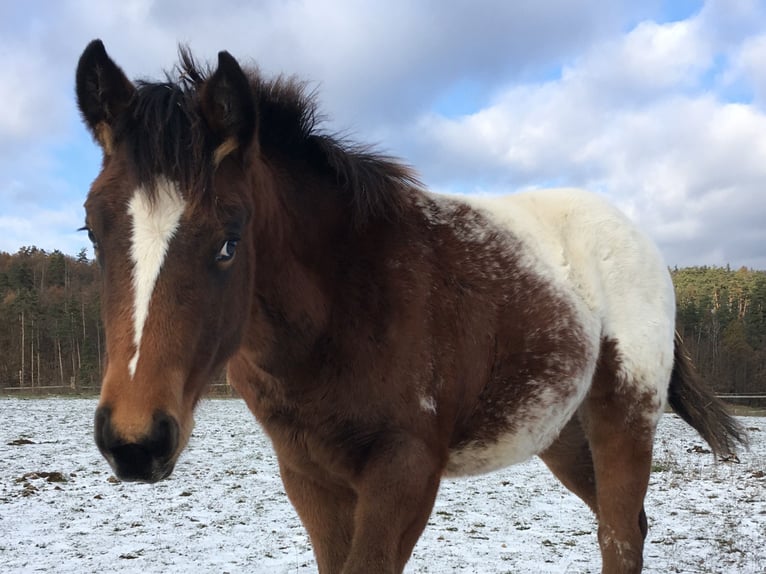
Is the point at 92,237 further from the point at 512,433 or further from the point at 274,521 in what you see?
the point at 274,521

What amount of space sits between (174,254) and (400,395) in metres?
1.21

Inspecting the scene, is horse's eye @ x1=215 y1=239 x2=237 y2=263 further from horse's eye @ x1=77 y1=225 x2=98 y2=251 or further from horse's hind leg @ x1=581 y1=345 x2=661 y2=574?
horse's hind leg @ x1=581 y1=345 x2=661 y2=574

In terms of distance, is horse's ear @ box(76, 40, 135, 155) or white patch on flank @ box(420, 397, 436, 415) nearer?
horse's ear @ box(76, 40, 135, 155)

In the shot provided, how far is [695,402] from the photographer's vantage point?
14.1ft

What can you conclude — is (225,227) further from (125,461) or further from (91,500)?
(91,500)

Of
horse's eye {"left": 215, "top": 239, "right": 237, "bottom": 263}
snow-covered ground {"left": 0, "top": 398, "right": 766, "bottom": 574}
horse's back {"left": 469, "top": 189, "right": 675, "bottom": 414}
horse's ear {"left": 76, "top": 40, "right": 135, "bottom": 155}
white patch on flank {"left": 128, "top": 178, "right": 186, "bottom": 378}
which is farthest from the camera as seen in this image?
snow-covered ground {"left": 0, "top": 398, "right": 766, "bottom": 574}

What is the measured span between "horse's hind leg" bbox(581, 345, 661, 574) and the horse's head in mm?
2495

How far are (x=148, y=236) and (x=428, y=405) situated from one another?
A: 4.76 ft

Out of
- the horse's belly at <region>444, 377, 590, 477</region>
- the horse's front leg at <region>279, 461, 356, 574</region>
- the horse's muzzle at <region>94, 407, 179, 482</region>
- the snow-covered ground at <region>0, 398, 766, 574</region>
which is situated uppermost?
the horse's muzzle at <region>94, 407, 179, 482</region>

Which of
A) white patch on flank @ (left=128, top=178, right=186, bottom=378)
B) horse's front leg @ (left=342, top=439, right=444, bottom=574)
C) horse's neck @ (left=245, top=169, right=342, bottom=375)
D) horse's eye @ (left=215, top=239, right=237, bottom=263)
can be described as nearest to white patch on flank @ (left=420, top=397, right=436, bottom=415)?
horse's front leg @ (left=342, top=439, right=444, bottom=574)

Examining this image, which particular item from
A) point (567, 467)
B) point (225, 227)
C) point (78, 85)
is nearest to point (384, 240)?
point (225, 227)

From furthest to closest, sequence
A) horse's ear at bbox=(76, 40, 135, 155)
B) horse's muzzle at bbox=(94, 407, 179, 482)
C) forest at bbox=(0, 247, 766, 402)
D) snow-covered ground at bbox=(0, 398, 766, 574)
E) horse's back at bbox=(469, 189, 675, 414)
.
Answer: forest at bbox=(0, 247, 766, 402)
snow-covered ground at bbox=(0, 398, 766, 574)
horse's back at bbox=(469, 189, 675, 414)
horse's ear at bbox=(76, 40, 135, 155)
horse's muzzle at bbox=(94, 407, 179, 482)

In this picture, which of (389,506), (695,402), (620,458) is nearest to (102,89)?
(389,506)

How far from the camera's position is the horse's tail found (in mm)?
4281
